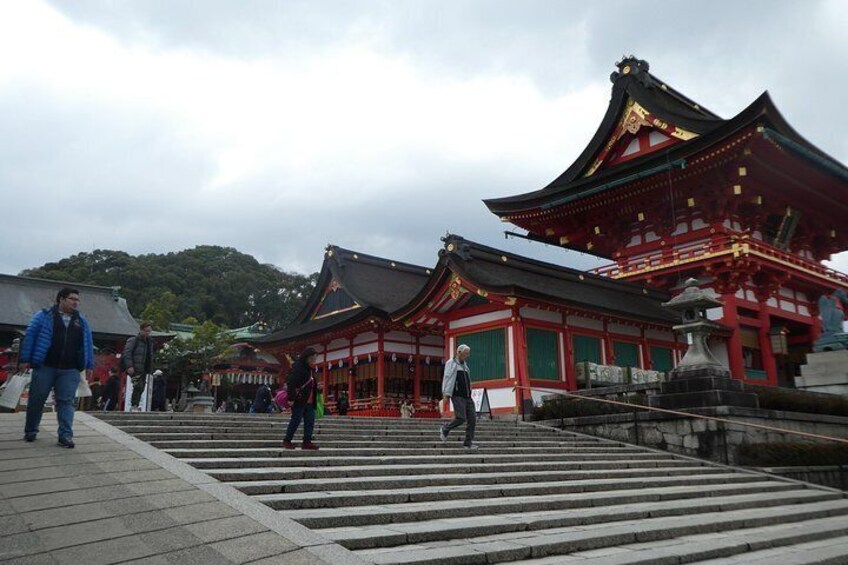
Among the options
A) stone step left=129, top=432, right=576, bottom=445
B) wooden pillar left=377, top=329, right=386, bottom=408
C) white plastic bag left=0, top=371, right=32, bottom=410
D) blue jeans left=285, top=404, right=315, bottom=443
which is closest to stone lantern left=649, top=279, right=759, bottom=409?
stone step left=129, top=432, right=576, bottom=445

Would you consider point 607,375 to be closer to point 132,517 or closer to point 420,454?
point 420,454

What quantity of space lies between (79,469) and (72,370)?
143cm

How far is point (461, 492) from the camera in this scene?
7.11m

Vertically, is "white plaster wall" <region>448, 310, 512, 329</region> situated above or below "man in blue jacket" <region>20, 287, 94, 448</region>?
above

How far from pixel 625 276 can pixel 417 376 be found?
27.7 ft

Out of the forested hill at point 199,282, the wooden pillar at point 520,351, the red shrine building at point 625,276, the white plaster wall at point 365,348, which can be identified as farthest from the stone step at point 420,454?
the forested hill at point 199,282

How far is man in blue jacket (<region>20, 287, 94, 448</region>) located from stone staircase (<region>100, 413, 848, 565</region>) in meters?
1.20

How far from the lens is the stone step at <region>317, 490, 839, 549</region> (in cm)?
517

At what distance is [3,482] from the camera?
5.71 metres

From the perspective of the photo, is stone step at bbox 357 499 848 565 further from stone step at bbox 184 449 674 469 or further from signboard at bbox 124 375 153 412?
signboard at bbox 124 375 153 412

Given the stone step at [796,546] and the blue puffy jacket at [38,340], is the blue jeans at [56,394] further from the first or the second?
the stone step at [796,546]

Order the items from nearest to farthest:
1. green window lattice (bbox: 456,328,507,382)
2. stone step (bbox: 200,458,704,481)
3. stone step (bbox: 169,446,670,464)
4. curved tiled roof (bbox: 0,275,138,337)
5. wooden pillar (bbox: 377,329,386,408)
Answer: stone step (bbox: 200,458,704,481) → stone step (bbox: 169,446,670,464) → green window lattice (bbox: 456,328,507,382) → wooden pillar (bbox: 377,329,386,408) → curved tiled roof (bbox: 0,275,138,337)

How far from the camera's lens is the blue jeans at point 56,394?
7078 mm

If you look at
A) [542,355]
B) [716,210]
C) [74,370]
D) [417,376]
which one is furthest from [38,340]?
[716,210]
